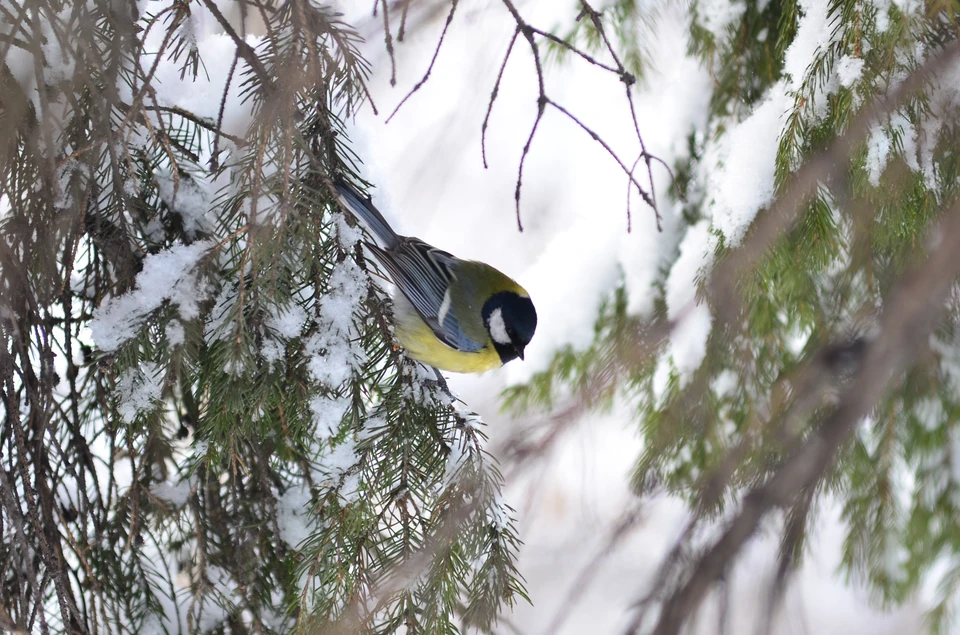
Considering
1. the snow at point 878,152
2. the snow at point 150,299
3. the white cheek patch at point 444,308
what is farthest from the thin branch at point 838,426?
the white cheek patch at point 444,308

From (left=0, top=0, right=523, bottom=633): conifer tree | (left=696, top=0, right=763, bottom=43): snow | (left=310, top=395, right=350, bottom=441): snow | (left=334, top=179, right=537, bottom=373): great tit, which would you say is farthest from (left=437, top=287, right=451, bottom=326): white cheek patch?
(left=696, top=0, right=763, bottom=43): snow

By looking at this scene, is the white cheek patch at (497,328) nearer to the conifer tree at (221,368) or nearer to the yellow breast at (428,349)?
the yellow breast at (428,349)

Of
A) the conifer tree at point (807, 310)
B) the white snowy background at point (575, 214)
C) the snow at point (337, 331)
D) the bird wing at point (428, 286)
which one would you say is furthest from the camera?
the bird wing at point (428, 286)

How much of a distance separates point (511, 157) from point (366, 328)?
2.98 metres

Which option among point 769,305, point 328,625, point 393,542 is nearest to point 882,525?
point 769,305

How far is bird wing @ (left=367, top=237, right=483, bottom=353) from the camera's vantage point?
7.14 ft

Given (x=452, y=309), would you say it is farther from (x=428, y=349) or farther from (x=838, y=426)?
(x=838, y=426)

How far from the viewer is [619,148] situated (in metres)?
3.07

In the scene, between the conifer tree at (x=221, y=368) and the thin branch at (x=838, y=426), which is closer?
the thin branch at (x=838, y=426)

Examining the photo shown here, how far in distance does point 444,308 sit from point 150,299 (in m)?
1.10

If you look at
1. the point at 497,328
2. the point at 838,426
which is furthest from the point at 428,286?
the point at 838,426

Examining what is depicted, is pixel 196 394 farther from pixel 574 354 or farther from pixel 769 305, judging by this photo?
pixel 769 305

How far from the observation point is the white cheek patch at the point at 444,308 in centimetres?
230

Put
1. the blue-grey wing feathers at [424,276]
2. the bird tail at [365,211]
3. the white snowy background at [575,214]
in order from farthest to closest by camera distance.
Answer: the blue-grey wing feathers at [424,276], the white snowy background at [575,214], the bird tail at [365,211]
